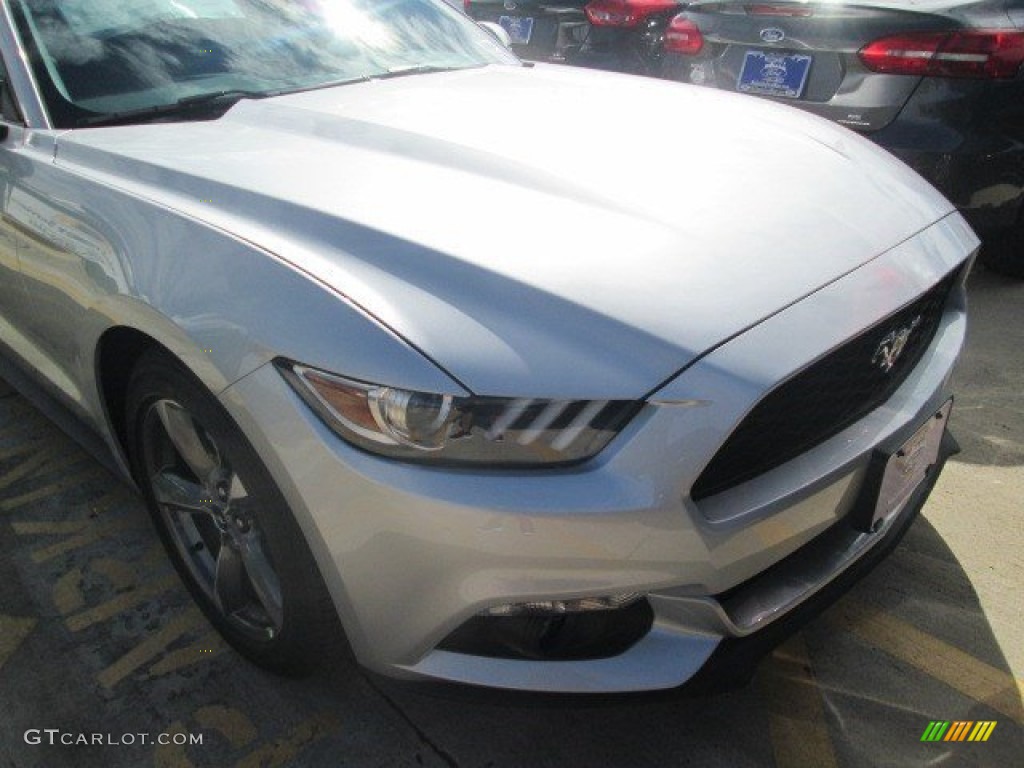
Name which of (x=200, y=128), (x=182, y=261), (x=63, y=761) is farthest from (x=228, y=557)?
(x=200, y=128)

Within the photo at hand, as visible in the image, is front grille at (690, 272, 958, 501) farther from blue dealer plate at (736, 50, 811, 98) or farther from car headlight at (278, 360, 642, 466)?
blue dealer plate at (736, 50, 811, 98)

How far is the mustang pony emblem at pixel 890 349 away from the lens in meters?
1.73

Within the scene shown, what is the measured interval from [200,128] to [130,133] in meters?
0.17

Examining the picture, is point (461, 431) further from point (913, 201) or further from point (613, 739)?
point (913, 201)

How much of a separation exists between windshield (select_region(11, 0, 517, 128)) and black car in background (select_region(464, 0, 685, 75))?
8.87ft

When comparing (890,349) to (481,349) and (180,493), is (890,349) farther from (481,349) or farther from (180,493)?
(180,493)

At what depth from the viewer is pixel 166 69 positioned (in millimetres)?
2357

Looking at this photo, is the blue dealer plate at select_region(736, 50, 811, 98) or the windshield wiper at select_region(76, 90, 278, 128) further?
the blue dealer plate at select_region(736, 50, 811, 98)

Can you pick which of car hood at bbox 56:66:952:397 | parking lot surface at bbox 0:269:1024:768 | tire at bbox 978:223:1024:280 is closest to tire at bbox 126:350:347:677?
parking lot surface at bbox 0:269:1024:768

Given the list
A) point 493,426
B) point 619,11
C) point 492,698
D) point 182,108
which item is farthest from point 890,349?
point 619,11

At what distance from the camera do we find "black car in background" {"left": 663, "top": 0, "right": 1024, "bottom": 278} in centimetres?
338

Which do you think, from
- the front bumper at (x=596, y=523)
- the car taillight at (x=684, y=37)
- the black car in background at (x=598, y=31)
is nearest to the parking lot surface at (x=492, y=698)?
the front bumper at (x=596, y=523)

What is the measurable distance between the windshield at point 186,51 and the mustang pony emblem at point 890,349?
168 centimetres

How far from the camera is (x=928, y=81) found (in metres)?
3.42
